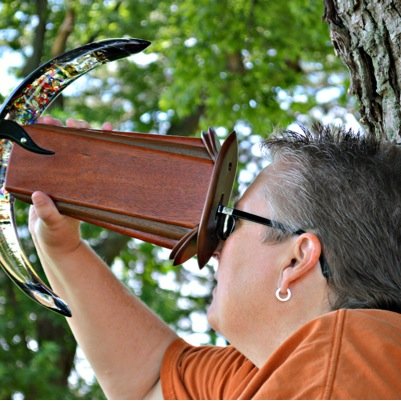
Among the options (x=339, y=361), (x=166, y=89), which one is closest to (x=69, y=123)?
(x=339, y=361)

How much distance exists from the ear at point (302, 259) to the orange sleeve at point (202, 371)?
1.04ft

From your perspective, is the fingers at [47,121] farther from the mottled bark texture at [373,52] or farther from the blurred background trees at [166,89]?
the blurred background trees at [166,89]

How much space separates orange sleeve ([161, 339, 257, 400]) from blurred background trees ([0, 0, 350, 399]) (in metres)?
2.77

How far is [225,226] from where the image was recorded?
1.67m

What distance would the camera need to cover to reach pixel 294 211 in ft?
5.36

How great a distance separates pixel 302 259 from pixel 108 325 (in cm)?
63

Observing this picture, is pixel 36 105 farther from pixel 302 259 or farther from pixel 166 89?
pixel 166 89

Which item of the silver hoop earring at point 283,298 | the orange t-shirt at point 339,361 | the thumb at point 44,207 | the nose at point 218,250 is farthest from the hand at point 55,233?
the orange t-shirt at point 339,361

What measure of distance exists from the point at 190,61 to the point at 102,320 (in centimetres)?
375

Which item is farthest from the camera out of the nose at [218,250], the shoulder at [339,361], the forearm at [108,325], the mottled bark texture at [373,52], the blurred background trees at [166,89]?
the blurred background trees at [166,89]

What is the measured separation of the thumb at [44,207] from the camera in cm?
172

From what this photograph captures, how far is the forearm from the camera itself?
204 centimetres

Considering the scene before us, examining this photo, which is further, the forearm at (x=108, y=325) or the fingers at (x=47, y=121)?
the forearm at (x=108, y=325)

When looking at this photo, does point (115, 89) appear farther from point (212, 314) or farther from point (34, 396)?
point (212, 314)
